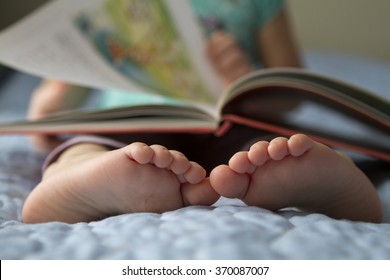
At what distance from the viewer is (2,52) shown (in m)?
0.68

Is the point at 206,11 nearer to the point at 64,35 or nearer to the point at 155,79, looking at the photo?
the point at 155,79

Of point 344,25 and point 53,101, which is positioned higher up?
point 344,25

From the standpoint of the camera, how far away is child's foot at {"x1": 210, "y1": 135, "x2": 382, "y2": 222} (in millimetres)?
349

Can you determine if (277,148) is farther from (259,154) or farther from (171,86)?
(171,86)

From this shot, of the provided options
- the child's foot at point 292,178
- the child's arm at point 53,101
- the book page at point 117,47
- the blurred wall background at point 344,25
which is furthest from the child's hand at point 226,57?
the blurred wall background at point 344,25

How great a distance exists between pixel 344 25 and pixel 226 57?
97 cm

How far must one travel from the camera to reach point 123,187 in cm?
37

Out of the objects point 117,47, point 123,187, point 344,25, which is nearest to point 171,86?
point 117,47

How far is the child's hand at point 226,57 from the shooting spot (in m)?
0.86

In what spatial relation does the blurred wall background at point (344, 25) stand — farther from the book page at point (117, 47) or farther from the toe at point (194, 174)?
the toe at point (194, 174)

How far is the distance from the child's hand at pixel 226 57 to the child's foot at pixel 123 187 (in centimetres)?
49

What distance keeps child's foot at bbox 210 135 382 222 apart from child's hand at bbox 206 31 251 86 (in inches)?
19.0
